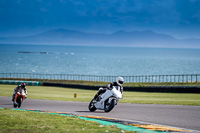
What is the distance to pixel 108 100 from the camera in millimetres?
14930

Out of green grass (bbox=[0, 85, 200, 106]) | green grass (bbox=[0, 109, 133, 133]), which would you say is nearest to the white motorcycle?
green grass (bbox=[0, 109, 133, 133])

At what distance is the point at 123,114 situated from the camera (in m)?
14.3

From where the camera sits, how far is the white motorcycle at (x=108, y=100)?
1430 centimetres

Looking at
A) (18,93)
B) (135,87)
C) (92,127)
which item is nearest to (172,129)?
(92,127)

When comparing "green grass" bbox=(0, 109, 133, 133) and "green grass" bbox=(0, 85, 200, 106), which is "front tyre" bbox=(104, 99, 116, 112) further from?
"green grass" bbox=(0, 85, 200, 106)

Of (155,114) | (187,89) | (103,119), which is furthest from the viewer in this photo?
(187,89)

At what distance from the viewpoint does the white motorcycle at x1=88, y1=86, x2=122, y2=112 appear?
14.3 meters

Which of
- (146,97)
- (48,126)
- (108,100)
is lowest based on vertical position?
(146,97)

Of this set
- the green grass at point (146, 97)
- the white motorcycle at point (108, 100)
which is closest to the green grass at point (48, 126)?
the white motorcycle at point (108, 100)

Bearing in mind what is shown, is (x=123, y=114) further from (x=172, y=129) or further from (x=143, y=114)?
(x=172, y=129)

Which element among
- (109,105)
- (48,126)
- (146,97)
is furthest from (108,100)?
(146,97)

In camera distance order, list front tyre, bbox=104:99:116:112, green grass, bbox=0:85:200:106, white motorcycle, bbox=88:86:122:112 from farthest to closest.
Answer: green grass, bbox=0:85:200:106, front tyre, bbox=104:99:116:112, white motorcycle, bbox=88:86:122:112

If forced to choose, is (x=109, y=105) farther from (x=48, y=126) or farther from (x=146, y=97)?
(x=146, y=97)

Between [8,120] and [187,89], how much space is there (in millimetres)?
22080
